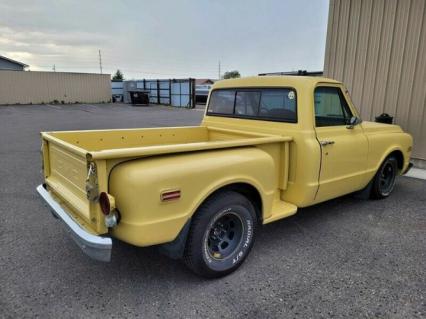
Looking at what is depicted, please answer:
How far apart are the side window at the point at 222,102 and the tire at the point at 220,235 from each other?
1909 mm

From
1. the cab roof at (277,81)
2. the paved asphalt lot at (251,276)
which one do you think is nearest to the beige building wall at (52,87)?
the paved asphalt lot at (251,276)

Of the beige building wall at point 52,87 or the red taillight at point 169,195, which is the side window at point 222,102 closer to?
the red taillight at point 169,195

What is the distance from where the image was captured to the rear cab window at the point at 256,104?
13.1 feet

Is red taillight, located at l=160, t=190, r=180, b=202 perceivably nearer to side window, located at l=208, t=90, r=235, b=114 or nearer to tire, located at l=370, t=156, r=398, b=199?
side window, located at l=208, t=90, r=235, b=114

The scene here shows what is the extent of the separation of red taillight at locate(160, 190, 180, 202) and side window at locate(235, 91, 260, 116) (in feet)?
6.96

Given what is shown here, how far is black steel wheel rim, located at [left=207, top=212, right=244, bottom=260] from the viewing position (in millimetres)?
3110

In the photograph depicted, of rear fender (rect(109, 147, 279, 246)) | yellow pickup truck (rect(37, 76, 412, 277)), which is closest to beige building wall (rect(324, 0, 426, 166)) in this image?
yellow pickup truck (rect(37, 76, 412, 277))

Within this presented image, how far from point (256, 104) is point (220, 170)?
5.70 feet

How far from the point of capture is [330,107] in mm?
4281

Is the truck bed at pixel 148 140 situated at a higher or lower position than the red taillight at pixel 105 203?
higher

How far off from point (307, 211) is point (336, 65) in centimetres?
552

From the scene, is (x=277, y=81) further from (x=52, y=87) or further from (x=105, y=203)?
(x=52, y=87)

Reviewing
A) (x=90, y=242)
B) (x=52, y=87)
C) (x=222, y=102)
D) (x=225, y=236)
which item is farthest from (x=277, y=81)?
(x=52, y=87)

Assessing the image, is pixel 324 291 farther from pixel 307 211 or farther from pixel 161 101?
pixel 161 101
